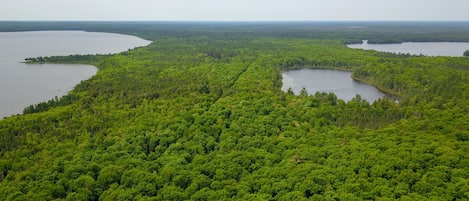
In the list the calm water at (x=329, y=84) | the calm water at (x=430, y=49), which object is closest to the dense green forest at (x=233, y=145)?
the calm water at (x=329, y=84)

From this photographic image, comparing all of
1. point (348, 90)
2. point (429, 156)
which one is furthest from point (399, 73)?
point (429, 156)

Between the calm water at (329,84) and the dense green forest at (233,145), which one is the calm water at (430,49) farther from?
the dense green forest at (233,145)

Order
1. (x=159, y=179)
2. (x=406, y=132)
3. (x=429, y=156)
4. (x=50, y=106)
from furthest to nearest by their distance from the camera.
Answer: (x=50, y=106), (x=406, y=132), (x=429, y=156), (x=159, y=179)

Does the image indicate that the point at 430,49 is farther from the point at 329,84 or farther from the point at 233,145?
the point at 233,145

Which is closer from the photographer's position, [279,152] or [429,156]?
[429,156]

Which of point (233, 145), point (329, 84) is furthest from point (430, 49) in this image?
point (233, 145)

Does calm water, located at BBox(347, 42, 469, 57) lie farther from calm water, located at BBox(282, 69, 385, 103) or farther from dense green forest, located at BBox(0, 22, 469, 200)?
dense green forest, located at BBox(0, 22, 469, 200)

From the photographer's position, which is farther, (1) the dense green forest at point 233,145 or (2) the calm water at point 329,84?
(2) the calm water at point 329,84

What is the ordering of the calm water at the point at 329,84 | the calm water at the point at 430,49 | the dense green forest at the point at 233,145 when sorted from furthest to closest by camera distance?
the calm water at the point at 430,49
the calm water at the point at 329,84
the dense green forest at the point at 233,145

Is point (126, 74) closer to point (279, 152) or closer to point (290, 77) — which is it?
point (290, 77)
